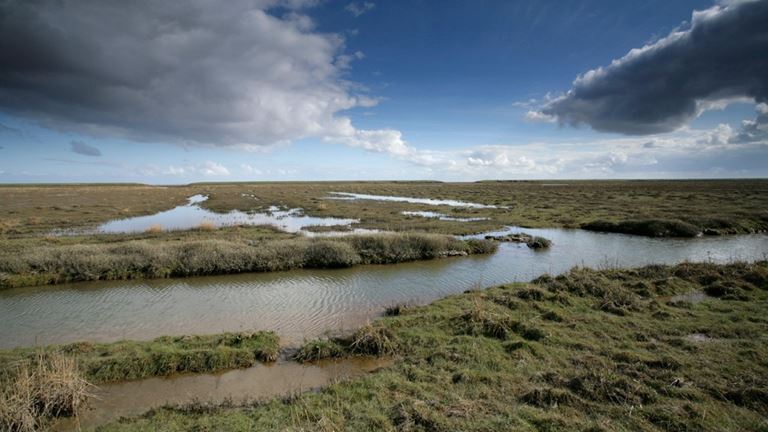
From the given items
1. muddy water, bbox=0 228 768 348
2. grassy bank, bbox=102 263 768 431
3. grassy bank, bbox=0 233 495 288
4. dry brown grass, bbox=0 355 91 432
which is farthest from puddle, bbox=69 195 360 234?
dry brown grass, bbox=0 355 91 432

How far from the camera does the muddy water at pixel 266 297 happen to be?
530 inches

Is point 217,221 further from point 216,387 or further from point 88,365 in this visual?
point 216,387

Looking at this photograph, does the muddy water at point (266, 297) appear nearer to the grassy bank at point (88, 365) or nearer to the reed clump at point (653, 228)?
the grassy bank at point (88, 365)

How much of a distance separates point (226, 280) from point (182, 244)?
5.12 m

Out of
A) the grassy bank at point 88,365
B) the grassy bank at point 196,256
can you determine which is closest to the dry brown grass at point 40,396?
the grassy bank at point 88,365

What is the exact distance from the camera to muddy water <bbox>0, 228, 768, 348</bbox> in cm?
1347

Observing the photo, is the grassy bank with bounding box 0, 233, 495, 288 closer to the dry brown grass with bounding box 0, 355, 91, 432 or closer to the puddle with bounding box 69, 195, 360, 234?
the puddle with bounding box 69, 195, 360, 234

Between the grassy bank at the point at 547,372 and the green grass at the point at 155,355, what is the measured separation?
90.0 inches

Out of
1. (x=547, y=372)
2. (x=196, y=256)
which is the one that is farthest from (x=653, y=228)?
(x=196, y=256)

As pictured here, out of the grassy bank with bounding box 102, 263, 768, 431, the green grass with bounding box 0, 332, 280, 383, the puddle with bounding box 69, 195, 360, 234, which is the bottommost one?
the green grass with bounding box 0, 332, 280, 383

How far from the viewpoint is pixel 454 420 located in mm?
6965

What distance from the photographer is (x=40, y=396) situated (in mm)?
7883

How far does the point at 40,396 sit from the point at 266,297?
9458 mm

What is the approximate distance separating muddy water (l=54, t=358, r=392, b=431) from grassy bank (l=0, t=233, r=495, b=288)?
11784 mm
